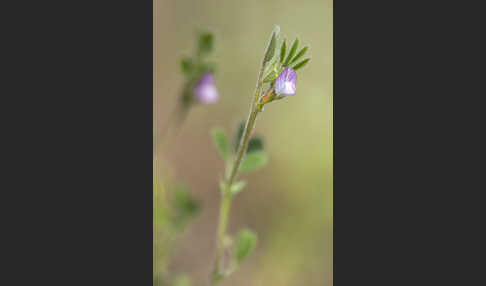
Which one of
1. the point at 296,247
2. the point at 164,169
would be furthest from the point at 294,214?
the point at 164,169

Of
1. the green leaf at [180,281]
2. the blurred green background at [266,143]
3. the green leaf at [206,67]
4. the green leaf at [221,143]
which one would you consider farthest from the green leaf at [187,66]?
the green leaf at [180,281]

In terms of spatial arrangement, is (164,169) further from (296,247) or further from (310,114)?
(310,114)

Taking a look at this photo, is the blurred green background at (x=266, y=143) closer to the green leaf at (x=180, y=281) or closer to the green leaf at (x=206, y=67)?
the green leaf at (x=180, y=281)

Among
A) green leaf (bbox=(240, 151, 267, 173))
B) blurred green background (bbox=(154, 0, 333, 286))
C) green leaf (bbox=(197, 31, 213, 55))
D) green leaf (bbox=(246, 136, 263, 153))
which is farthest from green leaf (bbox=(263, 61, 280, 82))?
blurred green background (bbox=(154, 0, 333, 286))

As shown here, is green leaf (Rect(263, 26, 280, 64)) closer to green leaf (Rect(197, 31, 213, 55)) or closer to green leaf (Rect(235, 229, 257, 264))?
green leaf (Rect(197, 31, 213, 55))

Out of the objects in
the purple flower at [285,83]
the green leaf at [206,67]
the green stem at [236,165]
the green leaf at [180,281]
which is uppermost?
the green leaf at [206,67]

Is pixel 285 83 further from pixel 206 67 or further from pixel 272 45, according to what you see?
pixel 206 67
